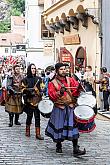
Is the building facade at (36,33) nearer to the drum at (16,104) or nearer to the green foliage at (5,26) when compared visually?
the drum at (16,104)

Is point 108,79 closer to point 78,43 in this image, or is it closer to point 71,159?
point 78,43

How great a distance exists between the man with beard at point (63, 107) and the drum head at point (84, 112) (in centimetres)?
15

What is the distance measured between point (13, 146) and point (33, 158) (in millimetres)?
1280

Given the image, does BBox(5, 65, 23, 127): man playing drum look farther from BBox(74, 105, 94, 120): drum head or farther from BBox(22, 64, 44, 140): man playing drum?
BBox(74, 105, 94, 120): drum head

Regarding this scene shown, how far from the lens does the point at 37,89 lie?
1089cm

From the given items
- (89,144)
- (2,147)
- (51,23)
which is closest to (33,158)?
(2,147)

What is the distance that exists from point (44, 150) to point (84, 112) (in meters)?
1.23

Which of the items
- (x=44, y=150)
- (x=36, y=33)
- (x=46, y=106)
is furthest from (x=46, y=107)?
(x=36, y=33)

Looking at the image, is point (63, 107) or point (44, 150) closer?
point (63, 107)

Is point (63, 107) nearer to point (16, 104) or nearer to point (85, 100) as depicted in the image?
point (85, 100)

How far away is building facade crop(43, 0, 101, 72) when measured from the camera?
1920 cm

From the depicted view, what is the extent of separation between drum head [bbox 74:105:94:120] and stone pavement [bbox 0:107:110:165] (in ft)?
2.35

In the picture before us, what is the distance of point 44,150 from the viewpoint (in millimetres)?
9453

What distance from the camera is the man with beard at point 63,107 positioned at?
888 cm
